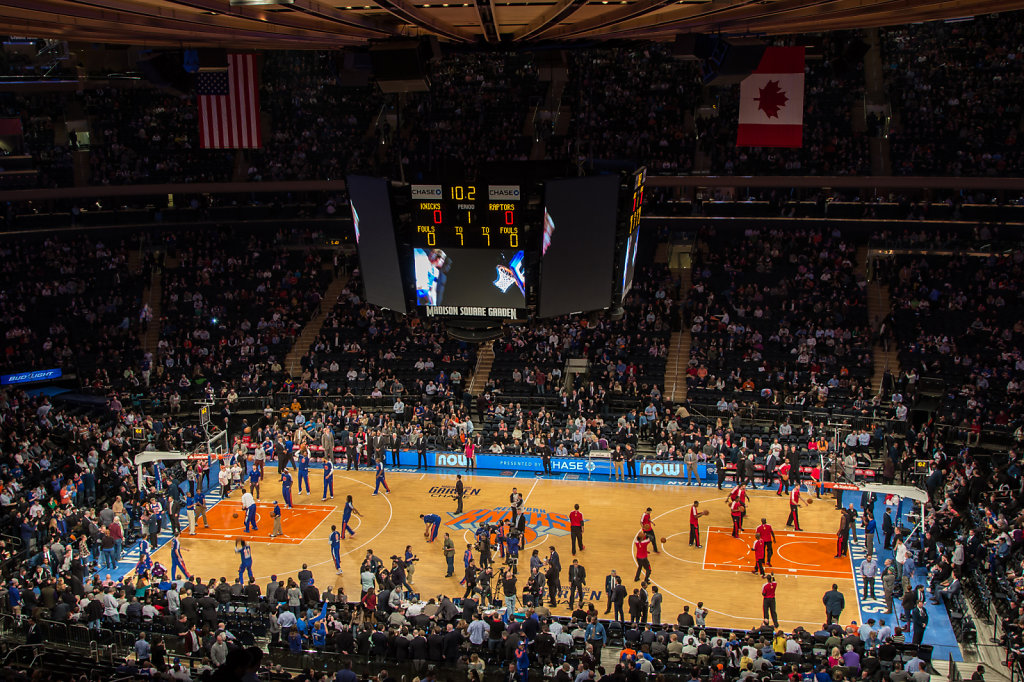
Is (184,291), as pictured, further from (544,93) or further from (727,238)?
(727,238)

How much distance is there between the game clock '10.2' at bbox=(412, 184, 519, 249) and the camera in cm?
1518

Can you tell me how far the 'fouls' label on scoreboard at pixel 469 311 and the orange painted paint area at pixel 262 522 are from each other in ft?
43.9

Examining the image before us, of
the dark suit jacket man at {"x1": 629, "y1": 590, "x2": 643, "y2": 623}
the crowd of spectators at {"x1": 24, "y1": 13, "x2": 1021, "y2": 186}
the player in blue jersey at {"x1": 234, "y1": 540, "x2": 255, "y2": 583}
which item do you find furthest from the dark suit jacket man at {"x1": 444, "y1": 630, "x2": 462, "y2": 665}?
the crowd of spectators at {"x1": 24, "y1": 13, "x2": 1021, "y2": 186}

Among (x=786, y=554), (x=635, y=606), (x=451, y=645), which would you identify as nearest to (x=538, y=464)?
(x=786, y=554)

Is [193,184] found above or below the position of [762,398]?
above

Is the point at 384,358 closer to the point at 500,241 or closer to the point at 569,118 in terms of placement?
the point at 569,118

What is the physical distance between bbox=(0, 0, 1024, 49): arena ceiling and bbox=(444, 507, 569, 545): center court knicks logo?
14591 millimetres

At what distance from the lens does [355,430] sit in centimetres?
3431

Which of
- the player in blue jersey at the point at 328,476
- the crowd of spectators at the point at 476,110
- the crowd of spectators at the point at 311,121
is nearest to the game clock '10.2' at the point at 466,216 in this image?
the player in blue jersey at the point at 328,476

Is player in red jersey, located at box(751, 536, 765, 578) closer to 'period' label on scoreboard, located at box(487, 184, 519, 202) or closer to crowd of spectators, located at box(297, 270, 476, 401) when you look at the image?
A: 'period' label on scoreboard, located at box(487, 184, 519, 202)

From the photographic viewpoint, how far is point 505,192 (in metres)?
15.1

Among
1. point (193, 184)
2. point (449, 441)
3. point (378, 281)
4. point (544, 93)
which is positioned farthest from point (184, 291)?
point (378, 281)

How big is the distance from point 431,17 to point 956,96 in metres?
33.0

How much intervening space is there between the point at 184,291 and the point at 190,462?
12695 millimetres
